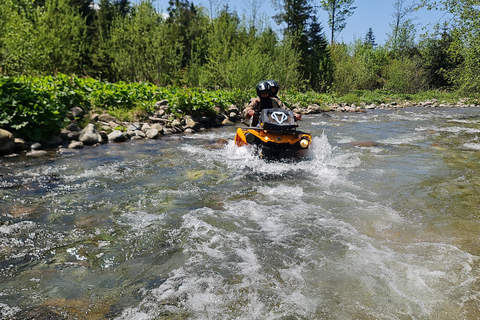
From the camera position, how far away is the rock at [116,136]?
409 inches

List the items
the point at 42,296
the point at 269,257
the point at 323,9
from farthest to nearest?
1. the point at 323,9
2. the point at 269,257
3. the point at 42,296

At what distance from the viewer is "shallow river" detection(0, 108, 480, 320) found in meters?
2.86

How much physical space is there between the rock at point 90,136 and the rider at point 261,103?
4.39 metres

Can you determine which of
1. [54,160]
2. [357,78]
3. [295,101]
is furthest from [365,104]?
[54,160]

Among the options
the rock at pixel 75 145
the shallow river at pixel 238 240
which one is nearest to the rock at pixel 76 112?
the rock at pixel 75 145

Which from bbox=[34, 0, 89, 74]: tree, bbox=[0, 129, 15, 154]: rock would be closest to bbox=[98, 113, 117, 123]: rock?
bbox=[0, 129, 15, 154]: rock

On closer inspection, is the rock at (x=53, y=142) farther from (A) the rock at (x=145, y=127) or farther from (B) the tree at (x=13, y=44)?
(B) the tree at (x=13, y=44)

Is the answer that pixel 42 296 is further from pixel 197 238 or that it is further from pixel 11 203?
pixel 11 203

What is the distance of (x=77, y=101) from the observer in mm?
10875

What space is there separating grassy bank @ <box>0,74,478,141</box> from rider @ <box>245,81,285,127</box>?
5.11 meters

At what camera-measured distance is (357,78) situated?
101 ft

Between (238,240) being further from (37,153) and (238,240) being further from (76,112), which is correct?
(76,112)

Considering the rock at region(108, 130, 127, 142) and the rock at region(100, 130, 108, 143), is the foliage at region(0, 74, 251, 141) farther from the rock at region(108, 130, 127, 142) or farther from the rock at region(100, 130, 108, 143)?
the rock at region(108, 130, 127, 142)

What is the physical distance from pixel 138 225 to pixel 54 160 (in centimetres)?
460
